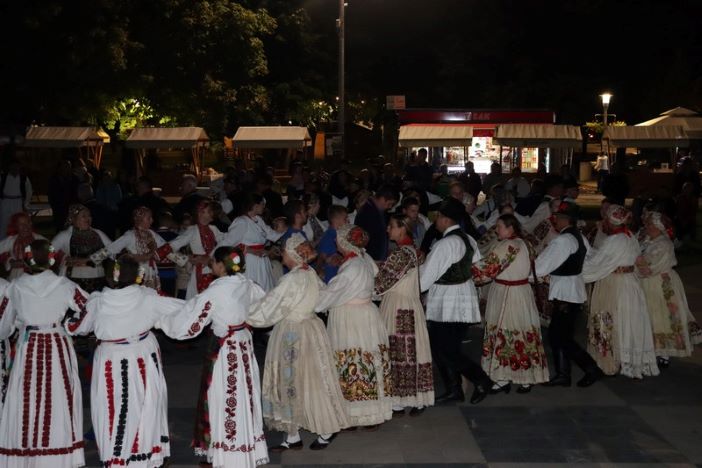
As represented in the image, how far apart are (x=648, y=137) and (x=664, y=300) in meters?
20.7

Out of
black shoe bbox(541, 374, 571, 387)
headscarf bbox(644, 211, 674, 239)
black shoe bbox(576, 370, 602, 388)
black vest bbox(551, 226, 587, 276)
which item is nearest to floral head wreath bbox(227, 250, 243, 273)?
black vest bbox(551, 226, 587, 276)

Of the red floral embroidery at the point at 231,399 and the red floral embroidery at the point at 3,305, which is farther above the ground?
the red floral embroidery at the point at 3,305

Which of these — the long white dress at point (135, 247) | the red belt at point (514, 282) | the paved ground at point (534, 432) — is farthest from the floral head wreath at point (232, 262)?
the red belt at point (514, 282)

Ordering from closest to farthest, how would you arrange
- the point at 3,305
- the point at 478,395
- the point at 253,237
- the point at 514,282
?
the point at 3,305 < the point at 478,395 < the point at 514,282 < the point at 253,237

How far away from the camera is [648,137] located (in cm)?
3002

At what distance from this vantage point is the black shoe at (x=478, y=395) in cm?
909

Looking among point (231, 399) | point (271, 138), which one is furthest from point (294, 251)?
point (271, 138)

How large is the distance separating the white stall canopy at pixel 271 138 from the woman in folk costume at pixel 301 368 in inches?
932

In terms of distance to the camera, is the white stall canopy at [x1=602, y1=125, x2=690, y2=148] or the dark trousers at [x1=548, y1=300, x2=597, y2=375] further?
the white stall canopy at [x1=602, y1=125, x2=690, y2=148]

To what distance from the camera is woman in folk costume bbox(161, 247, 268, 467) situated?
6.93m

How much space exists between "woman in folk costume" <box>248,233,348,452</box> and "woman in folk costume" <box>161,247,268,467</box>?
55 centimetres

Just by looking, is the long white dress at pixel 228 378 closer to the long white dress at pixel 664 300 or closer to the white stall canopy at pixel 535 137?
the long white dress at pixel 664 300

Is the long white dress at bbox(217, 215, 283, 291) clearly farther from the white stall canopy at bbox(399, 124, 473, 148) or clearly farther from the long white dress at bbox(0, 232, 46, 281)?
the white stall canopy at bbox(399, 124, 473, 148)

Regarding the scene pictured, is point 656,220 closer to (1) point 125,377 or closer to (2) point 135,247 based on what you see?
(2) point 135,247
